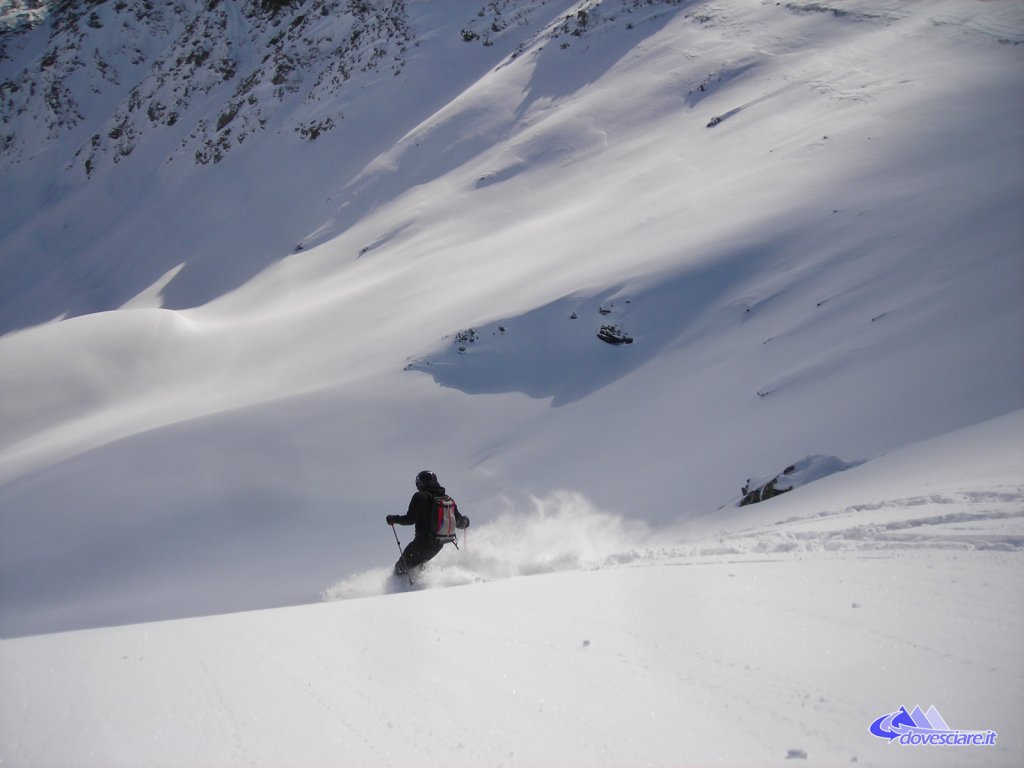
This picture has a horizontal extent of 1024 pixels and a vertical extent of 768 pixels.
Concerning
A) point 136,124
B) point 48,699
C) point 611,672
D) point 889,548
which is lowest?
point 889,548

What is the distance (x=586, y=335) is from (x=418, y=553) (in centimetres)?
651

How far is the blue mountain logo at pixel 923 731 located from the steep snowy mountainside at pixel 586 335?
486 centimetres

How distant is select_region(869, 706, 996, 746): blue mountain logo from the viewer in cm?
256

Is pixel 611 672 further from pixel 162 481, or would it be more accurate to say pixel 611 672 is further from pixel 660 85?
pixel 660 85

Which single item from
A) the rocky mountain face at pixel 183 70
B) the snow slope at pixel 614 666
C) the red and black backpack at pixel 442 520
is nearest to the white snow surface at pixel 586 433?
the snow slope at pixel 614 666

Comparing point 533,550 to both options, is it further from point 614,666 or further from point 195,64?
point 195,64

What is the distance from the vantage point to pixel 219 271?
2798 centimetres

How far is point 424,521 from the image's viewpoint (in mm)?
7035

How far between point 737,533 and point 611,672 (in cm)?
305

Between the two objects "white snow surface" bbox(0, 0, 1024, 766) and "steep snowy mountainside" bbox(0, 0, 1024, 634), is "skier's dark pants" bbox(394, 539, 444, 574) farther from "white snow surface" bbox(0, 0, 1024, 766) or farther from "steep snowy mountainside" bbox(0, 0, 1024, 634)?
"steep snowy mountainside" bbox(0, 0, 1024, 634)

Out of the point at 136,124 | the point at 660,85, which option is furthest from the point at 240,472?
the point at 136,124

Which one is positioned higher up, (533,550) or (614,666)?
(614,666)

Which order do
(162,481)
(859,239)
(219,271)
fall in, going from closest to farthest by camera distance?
(162,481) < (859,239) < (219,271)

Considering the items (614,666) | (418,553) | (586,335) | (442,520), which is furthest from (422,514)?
(586,335)
